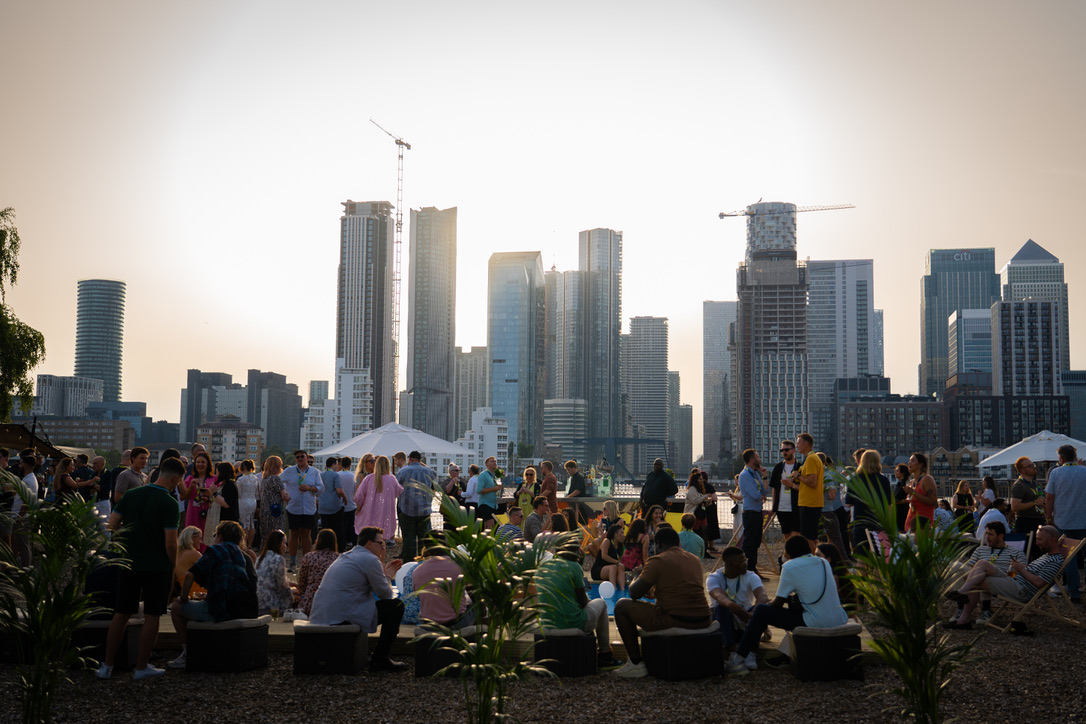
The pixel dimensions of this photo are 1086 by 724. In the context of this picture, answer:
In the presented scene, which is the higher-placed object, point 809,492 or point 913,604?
point 809,492

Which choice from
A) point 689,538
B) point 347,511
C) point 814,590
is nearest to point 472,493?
point 347,511

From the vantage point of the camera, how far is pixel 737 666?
6848 mm

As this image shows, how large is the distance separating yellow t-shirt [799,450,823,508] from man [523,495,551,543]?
10.1 feet

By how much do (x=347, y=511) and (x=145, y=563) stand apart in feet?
23.3

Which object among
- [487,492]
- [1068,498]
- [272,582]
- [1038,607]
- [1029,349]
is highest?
[1029,349]

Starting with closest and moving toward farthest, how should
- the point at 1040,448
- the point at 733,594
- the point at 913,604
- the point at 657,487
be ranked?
the point at 913,604 < the point at 733,594 < the point at 657,487 < the point at 1040,448

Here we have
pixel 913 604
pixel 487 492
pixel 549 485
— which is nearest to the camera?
pixel 913 604

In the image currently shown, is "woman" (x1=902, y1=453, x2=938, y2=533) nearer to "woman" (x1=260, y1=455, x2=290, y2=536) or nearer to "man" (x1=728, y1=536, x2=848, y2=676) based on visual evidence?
"man" (x1=728, y1=536, x2=848, y2=676)

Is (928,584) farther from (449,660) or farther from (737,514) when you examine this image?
(737,514)

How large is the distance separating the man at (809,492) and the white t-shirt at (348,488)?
682 cm

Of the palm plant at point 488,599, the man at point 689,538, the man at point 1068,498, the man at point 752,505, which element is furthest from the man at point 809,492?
the palm plant at point 488,599

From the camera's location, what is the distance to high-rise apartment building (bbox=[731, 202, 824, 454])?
182500 millimetres

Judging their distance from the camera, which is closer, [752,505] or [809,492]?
[809,492]

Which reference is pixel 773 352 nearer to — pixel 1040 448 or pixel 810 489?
pixel 1040 448
